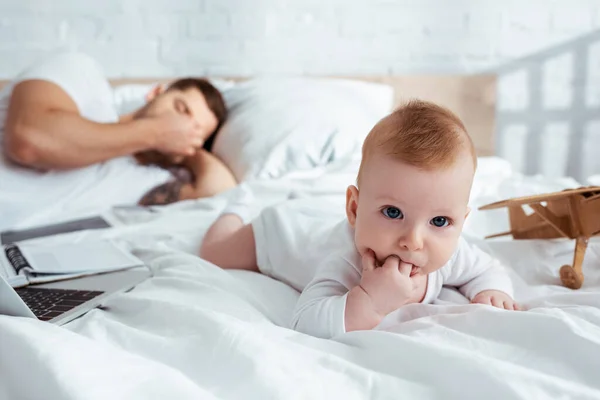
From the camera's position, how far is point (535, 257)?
1.04 m

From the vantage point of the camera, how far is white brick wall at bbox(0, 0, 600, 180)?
2377 mm

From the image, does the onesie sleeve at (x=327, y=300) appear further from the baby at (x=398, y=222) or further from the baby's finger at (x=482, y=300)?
the baby's finger at (x=482, y=300)

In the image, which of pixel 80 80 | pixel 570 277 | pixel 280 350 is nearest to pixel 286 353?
pixel 280 350

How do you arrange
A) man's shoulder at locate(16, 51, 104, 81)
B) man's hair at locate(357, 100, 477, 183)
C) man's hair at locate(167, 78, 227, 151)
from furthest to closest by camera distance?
1. man's hair at locate(167, 78, 227, 151)
2. man's shoulder at locate(16, 51, 104, 81)
3. man's hair at locate(357, 100, 477, 183)

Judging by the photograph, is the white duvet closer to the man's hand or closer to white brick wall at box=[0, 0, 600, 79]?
the man's hand

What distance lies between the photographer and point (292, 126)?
187 cm

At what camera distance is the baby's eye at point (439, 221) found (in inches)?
29.5

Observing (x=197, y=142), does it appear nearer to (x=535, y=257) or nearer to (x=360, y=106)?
(x=360, y=106)

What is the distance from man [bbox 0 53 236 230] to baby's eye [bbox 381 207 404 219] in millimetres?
1058

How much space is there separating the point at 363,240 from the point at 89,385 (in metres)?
0.36

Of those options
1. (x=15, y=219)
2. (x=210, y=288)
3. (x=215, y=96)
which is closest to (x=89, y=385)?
(x=210, y=288)

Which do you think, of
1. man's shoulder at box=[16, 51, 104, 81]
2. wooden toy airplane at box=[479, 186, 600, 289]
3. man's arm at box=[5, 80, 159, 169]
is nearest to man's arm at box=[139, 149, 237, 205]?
man's arm at box=[5, 80, 159, 169]

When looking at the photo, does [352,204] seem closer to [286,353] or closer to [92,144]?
[286,353]

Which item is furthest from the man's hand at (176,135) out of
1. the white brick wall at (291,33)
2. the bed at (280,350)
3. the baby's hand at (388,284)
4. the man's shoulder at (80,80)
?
the baby's hand at (388,284)
